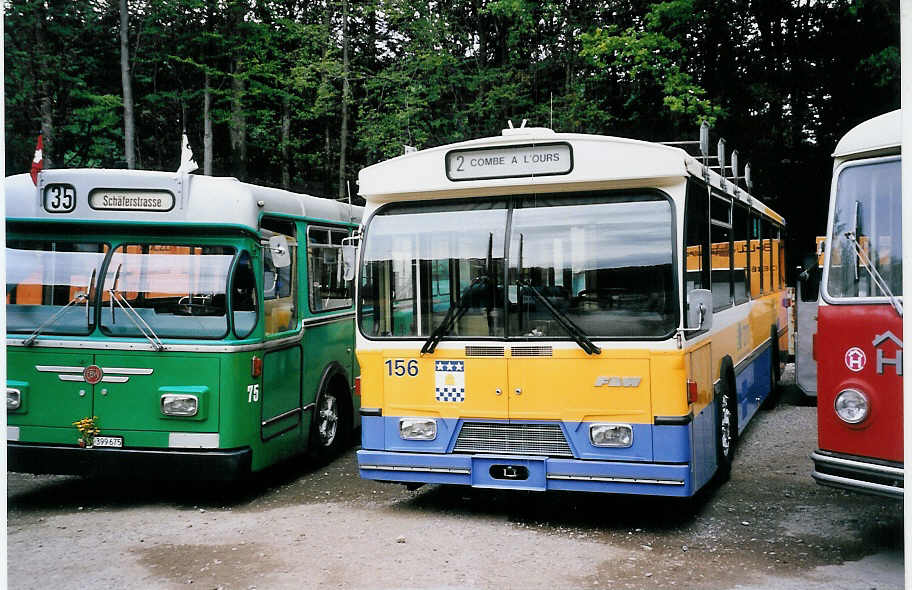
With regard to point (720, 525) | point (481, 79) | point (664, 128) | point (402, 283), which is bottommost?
point (720, 525)

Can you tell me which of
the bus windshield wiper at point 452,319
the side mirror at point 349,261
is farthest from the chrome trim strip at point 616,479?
the side mirror at point 349,261

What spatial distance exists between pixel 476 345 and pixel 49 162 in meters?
17.0

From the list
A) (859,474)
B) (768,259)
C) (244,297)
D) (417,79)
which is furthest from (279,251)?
(417,79)

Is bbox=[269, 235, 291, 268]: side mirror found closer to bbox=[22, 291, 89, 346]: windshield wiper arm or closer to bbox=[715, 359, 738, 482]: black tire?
bbox=[22, 291, 89, 346]: windshield wiper arm

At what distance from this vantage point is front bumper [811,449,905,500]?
5387 mm

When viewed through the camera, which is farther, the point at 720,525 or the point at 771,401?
the point at 771,401

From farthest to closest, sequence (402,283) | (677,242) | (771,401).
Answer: (771,401), (402,283), (677,242)

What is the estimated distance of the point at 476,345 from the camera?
673 centimetres

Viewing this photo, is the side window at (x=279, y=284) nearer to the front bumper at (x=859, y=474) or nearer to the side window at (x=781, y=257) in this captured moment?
the front bumper at (x=859, y=474)

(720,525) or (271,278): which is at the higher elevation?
(271,278)

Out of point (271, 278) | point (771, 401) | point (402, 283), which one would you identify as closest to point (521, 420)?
point (402, 283)

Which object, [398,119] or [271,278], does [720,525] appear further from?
[398,119]

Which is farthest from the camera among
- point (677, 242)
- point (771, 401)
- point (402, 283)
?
point (771, 401)

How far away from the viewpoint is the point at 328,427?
9.46 metres
